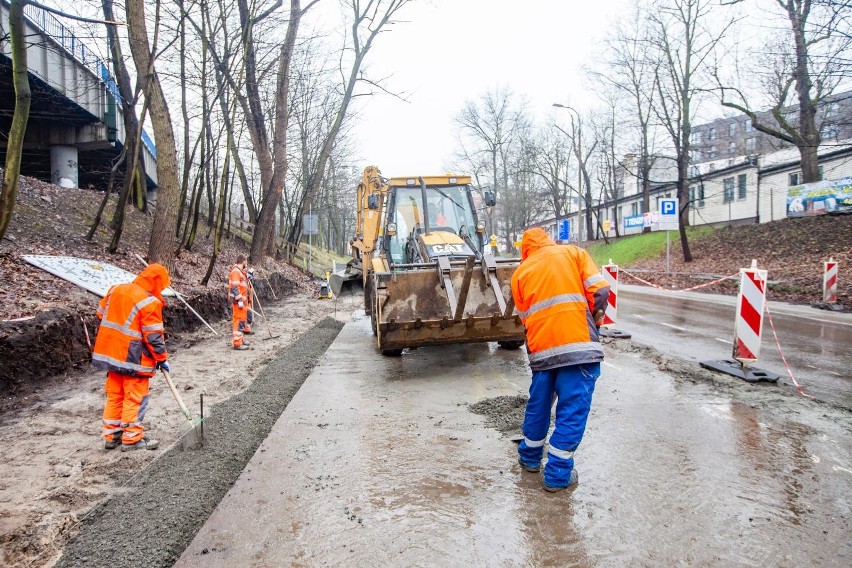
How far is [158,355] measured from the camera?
495 centimetres

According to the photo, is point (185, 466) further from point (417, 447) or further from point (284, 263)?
point (284, 263)

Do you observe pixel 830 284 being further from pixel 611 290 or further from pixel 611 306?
pixel 611 290

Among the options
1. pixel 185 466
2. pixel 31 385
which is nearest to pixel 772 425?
pixel 185 466

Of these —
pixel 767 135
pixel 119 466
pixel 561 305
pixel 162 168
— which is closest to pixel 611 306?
pixel 561 305

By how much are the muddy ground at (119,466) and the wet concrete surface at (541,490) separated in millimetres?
230

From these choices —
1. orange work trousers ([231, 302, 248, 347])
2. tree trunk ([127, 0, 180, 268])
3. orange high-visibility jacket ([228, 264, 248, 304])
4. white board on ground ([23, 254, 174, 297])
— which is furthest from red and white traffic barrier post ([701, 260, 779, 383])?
tree trunk ([127, 0, 180, 268])

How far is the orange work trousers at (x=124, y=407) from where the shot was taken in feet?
15.7

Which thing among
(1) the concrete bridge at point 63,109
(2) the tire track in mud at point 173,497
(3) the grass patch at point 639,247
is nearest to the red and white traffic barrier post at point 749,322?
(2) the tire track in mud at point 173,497

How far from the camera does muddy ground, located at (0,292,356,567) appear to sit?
10.4ft

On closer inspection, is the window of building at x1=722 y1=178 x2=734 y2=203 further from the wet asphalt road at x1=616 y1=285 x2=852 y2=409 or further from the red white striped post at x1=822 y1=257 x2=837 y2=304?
the red white striped post at x1=822 y1=257 x2=837 y2=304

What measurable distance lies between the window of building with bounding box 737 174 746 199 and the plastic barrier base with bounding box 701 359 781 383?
30466 mm

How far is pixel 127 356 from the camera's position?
15.6 feet

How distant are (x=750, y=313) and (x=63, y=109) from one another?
68.6 feet

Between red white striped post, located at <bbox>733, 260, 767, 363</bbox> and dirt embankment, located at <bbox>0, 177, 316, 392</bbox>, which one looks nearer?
red white striped post, located at <bbox>733, 260, 767, 363</bbox>
